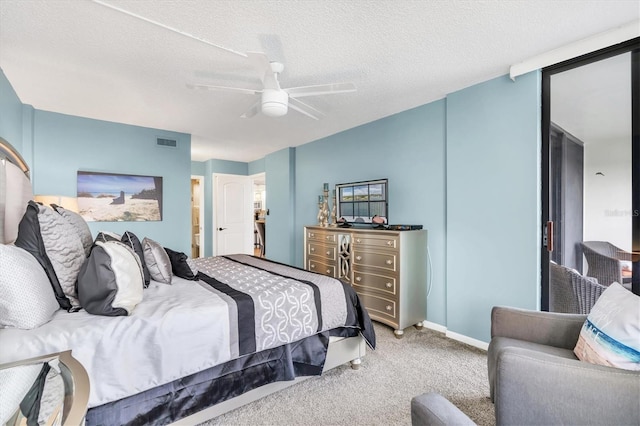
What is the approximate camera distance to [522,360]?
1.14 m

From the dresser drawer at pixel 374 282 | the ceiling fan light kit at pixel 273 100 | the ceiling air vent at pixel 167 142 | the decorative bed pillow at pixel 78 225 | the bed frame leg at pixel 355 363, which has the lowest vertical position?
the bed frame leg at pixel 355 363

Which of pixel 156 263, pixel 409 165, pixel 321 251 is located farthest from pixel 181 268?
pixel 409 165

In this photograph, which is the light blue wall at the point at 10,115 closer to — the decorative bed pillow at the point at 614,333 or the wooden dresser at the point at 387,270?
the wooden dresser at the point at 387,270

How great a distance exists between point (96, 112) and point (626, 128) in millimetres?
5192

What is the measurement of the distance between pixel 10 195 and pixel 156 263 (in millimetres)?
1101

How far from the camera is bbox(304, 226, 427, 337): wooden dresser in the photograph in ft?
10.0

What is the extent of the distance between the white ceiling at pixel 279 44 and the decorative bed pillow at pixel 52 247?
4.13 feet

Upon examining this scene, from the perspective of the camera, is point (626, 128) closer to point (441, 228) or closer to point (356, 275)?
point (441, 228)

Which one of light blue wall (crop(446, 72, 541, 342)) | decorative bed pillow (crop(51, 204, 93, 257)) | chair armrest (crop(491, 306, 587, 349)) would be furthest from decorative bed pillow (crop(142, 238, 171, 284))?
light blue wall (crop(446, 72, 541, 342))

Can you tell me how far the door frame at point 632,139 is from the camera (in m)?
2.01

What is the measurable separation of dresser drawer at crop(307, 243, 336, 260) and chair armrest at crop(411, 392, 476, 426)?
2706 millimetres

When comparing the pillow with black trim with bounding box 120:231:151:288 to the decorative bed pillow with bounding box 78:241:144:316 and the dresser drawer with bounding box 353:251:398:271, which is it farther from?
the dresser drawer with bounding box 353:251:398:271

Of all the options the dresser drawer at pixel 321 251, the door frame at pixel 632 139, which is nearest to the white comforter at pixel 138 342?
the dresser drawer at pixel 321 251

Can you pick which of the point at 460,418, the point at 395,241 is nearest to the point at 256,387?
the point at 460,418
